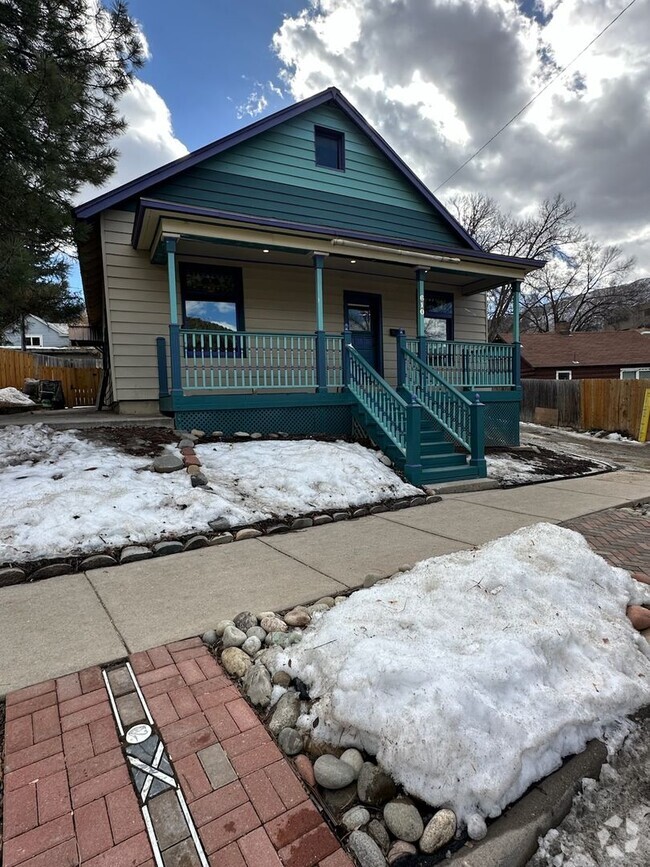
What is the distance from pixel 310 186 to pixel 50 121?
561 cm

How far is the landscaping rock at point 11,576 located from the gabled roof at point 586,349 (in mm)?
26026

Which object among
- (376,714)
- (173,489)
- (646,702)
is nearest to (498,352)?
(173,489)

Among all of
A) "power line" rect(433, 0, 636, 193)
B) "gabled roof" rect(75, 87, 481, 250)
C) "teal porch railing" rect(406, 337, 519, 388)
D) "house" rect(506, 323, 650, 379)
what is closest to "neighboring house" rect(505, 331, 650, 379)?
"house" rect(506, 323, 650, 379)

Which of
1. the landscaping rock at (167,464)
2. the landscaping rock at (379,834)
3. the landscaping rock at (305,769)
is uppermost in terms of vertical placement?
the landscaping rock at (167,464)

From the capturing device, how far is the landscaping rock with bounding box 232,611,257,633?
100 inches

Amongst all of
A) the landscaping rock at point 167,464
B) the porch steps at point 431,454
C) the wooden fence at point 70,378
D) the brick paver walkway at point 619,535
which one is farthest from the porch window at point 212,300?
the wooden fence at point 70,378

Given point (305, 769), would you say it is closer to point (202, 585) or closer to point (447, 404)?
point (202, 585)

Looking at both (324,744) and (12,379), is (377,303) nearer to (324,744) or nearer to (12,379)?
(324,744)

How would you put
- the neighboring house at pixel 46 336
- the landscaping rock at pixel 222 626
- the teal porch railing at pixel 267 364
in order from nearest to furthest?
the landscaping rock at pixel 222 626
the teal porch railing at pixel 267 364
the neighboring house at pixel 46 336

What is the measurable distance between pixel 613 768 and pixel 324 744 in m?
1.10

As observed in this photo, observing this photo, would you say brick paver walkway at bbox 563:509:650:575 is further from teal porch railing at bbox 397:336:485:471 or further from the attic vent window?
the attic vent window

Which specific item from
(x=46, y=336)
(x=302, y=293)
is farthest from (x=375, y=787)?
(x=46, y=336)

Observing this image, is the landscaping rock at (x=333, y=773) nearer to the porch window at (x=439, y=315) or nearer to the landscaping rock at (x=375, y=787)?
the landscaping rock at (x=375, y=787)

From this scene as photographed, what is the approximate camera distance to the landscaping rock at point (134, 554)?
12.1ft
